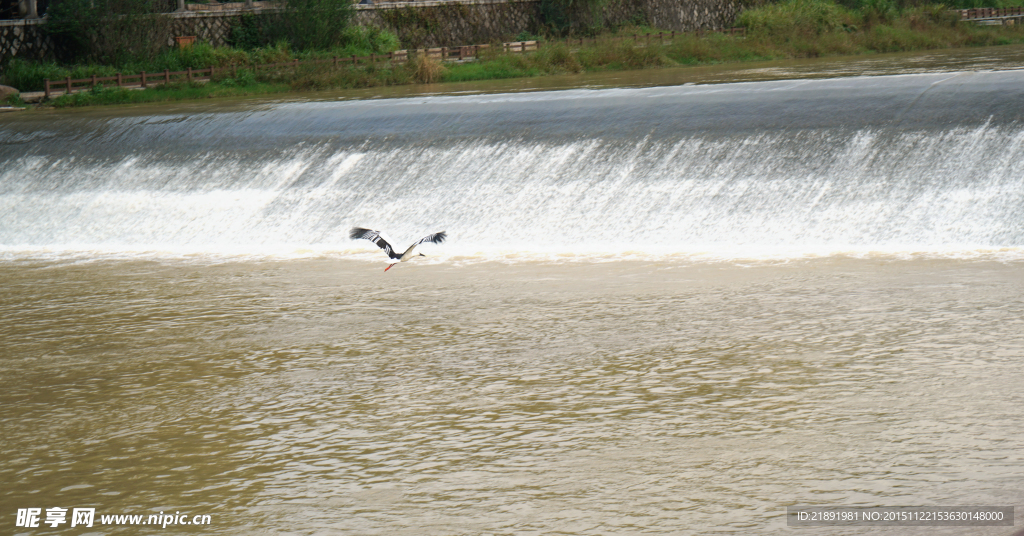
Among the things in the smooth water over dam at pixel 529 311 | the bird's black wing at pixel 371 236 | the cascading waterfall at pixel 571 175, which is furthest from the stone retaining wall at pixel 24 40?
the bird's black wing at pixel 371 236

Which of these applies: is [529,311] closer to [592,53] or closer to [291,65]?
[291,65]

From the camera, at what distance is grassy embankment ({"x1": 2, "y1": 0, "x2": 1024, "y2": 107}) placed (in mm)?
34469

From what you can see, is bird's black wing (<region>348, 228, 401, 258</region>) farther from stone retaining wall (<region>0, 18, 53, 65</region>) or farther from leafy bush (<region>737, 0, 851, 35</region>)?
leafy bush (<region>737, 0, 851, 35</region>)

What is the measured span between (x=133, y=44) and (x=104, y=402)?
3113cm

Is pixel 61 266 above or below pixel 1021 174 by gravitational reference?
below

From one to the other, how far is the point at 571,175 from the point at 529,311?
5.83m

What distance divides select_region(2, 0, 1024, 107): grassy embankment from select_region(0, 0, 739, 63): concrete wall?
2.05 m

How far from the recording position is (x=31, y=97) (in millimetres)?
31766

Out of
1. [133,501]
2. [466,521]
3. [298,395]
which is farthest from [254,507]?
[298,395]

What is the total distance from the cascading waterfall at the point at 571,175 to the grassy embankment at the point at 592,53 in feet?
44.5

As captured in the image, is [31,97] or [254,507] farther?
[31,97]

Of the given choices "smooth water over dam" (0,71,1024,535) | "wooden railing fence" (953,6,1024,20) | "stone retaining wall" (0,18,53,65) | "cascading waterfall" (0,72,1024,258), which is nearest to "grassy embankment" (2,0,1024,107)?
"stone retaining wall" (0,18,53,65)

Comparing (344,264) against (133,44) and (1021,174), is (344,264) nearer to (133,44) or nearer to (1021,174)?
(1021,174)

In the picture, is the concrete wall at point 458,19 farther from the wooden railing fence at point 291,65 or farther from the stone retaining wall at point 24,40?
the wooden railing fence at point 291,65
